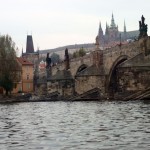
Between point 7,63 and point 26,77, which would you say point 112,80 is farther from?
point 26,77

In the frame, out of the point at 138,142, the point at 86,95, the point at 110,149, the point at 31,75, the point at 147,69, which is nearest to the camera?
the point at 110,149

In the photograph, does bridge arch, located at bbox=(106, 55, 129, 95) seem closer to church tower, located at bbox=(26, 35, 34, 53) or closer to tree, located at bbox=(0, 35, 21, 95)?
tree, located at bbox=(0, 35, 21, 95)

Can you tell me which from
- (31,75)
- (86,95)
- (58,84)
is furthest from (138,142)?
(31,75)

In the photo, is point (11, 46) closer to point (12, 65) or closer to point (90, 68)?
point (12, 65)

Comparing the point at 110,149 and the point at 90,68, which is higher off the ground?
the point at 90,68

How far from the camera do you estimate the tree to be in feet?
207

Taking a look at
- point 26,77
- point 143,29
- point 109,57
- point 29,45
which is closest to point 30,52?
point 29,45

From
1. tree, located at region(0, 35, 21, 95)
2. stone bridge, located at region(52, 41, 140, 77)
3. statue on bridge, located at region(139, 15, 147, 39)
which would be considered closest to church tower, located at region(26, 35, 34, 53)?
stone bridge, located at region(52, 41, 140, 77)

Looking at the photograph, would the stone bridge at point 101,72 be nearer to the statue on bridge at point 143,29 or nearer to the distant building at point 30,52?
the statue on bridge at point 143,29

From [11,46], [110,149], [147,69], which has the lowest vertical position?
[110,149]

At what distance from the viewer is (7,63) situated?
63.2m

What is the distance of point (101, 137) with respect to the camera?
15703 mm

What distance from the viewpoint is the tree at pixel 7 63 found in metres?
63.2

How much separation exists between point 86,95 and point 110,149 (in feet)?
161
